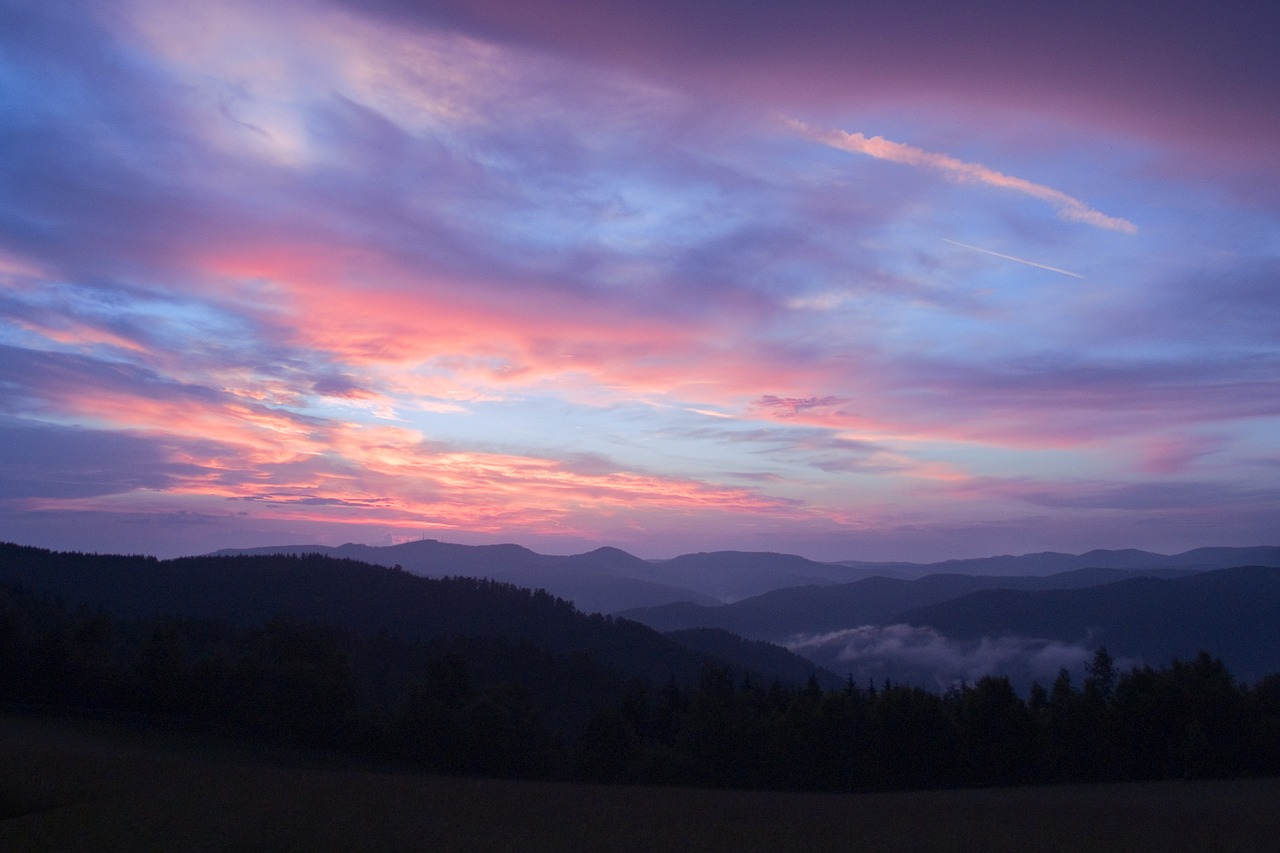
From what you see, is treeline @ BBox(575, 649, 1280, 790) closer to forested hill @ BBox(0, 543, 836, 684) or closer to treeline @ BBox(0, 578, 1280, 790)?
treeline @ BBox(0, 578, 1280, 790)

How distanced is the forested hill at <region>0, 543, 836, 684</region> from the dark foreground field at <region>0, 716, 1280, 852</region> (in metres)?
94.6

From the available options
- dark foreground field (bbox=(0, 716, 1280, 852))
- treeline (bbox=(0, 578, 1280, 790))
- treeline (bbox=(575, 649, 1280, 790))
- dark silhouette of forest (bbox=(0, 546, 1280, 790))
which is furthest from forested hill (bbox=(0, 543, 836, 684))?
dark foreground field (bbox=(0, 716, 1280, 852))

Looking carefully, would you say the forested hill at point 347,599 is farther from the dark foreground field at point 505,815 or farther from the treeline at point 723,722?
the dark foreground field at point 505,815

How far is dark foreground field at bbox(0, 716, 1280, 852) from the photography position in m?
14.1

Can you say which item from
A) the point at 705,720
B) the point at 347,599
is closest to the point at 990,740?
the point at 705,720

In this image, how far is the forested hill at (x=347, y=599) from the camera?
12169cm

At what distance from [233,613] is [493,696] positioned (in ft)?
337

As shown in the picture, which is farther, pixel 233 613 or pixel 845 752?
pixel 233 613

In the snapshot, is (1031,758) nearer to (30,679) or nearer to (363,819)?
(363,819)

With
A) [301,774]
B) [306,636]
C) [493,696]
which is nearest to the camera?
[301,774]

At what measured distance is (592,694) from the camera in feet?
313

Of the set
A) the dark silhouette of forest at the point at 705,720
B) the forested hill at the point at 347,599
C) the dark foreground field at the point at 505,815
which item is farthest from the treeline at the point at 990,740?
the forested hill at the point at 347,599

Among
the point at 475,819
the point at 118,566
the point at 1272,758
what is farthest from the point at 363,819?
the point at 118,566

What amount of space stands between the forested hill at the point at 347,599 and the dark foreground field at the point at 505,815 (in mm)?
94563
